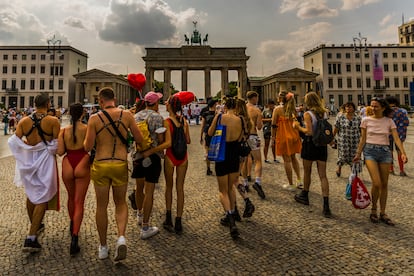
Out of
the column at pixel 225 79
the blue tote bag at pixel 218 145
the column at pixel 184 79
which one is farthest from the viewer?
the column at pixel 225 79

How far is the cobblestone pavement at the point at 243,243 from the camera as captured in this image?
3.21 meters

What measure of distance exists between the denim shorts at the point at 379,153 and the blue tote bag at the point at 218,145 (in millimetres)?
2411

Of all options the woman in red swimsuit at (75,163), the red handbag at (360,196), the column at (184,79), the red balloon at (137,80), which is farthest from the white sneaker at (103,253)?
the column at (184,79)

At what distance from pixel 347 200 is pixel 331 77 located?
78.1m

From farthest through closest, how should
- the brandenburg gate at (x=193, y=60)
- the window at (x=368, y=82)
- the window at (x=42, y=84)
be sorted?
the window at (x=368, y=82)
the window at (x=42, y=84)
the brandenburg gate at (x=193, y=60)

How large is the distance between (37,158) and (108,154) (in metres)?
1.21

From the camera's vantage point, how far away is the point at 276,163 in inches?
386

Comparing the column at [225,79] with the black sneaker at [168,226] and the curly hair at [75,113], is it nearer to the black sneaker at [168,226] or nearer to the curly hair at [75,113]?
the black sneaker at [168,226]

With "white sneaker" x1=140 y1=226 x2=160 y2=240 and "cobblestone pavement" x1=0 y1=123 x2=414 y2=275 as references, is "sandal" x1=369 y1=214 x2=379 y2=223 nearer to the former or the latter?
"cobblestone pavement" x1=0 y1=123 x2=414 y2=275

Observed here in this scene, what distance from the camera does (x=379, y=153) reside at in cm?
452

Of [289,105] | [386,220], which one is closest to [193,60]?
[289,105]

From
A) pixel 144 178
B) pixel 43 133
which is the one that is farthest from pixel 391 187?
pixel 43 133

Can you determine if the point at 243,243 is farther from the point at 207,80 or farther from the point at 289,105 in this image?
the point at 207,80

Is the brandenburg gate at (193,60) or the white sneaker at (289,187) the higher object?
the brandenburg gate at (193,60)
